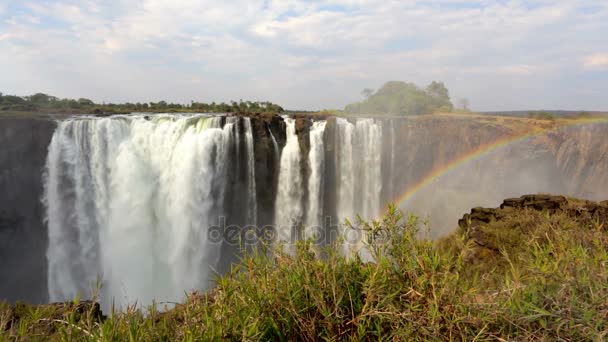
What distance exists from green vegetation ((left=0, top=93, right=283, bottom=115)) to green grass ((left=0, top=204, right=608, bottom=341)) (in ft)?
76.0

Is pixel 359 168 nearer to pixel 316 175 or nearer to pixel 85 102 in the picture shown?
pixel 316 175

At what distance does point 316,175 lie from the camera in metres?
22.3

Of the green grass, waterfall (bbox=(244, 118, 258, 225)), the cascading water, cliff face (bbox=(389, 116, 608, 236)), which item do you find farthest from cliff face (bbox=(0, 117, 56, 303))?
cliff face (bbox=(389, 116, 608, 236))

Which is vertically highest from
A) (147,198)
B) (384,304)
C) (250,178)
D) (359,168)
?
(384,304)

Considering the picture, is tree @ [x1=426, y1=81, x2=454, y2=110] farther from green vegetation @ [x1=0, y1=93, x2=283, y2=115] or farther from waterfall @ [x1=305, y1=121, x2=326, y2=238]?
waterfall @ [x1=305, y1=121, x2=326, y2=238]

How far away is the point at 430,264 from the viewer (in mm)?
2193

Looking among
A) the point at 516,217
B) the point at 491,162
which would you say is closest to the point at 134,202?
the point at 516,217

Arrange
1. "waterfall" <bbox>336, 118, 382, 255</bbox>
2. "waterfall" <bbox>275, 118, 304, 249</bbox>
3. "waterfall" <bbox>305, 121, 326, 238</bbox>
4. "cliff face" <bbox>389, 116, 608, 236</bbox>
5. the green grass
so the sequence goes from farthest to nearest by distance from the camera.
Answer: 1. "cliff face" <bbox>389, 116, 608, 236</bbox>
2. "waterfall" <bbox>336, 118, 382, 255</bbox>
3. "waterfall" <bbox>305, 121, 326, 238</bbox>
4. "waterfall" <bbox>275, 118, 304, 249</bbox>
5. the green grass

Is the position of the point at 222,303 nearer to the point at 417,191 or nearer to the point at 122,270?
the point at 122,270

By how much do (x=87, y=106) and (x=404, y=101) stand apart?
2855 cm

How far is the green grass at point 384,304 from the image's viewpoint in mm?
1903

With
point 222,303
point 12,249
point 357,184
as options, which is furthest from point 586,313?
point 12,249

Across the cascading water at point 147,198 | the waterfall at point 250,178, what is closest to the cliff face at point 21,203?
the cascading water at point 147,198

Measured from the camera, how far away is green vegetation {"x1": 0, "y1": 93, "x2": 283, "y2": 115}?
24.9 meters
